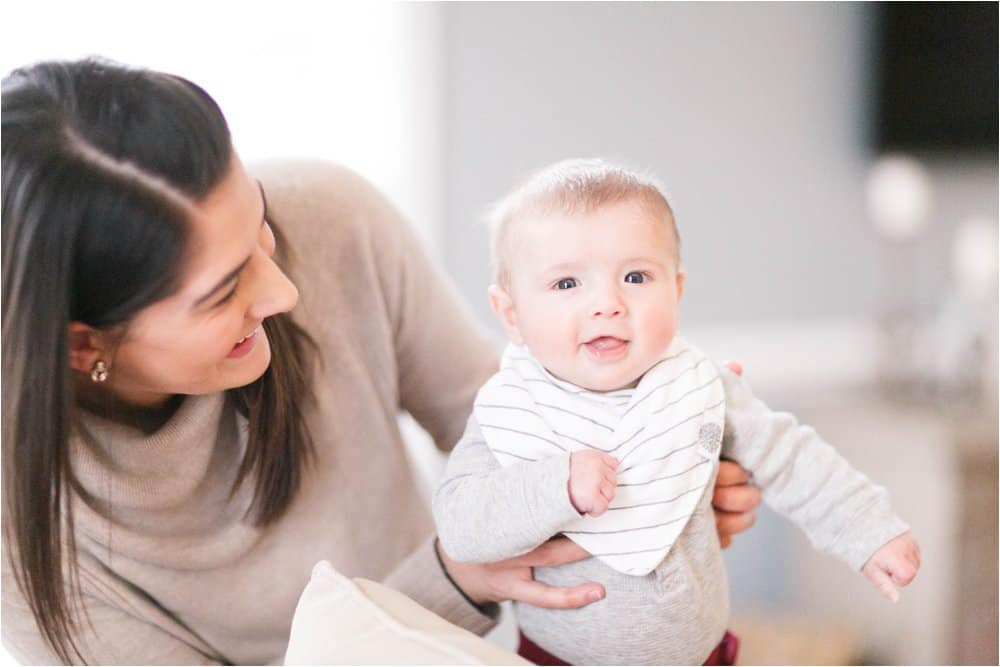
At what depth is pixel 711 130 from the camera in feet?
9.23

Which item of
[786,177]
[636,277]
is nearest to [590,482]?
[636,277]

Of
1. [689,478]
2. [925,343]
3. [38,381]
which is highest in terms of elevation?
[38,381]

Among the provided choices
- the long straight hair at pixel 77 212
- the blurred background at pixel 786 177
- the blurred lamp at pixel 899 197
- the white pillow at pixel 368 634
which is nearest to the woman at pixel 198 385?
the long straight hair at pixel 77 212

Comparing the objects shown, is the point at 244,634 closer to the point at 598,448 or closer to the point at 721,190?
the point at 598,448

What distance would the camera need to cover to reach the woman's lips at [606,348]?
0.93 meters

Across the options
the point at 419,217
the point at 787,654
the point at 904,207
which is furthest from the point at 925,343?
the point at 419,217

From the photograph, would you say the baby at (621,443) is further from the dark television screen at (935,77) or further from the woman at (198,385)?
the dark television screen at (935,77)

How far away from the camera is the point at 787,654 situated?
79.1 inches

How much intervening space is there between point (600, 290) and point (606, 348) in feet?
0.20

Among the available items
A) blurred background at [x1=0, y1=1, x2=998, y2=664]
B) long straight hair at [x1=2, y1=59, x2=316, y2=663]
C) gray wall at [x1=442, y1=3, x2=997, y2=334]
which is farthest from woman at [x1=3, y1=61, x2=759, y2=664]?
gray wall at [x1=442, y1=3, x2=997, y2=334]

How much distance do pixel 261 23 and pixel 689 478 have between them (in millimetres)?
1538

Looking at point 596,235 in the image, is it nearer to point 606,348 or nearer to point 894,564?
point 606,348

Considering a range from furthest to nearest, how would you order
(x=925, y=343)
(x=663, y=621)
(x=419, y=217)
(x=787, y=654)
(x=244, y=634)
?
(x=925, y=343) < (x=419, y=217) < (x=787, y=654) < (x=244, y=634) < (x=663, y=621)

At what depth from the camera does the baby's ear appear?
99 centimetres
